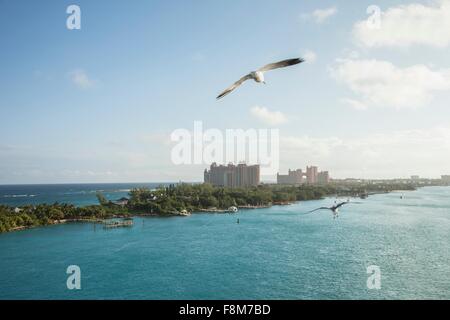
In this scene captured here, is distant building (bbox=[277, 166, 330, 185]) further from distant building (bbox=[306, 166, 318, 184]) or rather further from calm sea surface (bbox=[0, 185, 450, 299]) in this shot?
calm sea surface (bbox=[0, 185, 450, 299])

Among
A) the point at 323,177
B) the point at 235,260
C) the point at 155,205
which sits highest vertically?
the point at 323,177

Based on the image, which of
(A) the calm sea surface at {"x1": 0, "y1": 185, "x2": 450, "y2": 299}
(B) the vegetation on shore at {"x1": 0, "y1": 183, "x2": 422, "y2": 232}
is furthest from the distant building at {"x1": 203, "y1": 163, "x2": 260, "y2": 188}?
(A) the calm sea surface at {"x1": 0, "y1": 185, "x2": 450, "y2": 299}

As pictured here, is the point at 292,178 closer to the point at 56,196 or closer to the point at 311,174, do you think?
the point at 311,174

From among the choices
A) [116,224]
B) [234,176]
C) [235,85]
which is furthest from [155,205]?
[235,85]

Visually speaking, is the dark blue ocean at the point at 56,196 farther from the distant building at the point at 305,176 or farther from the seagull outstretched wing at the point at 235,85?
the seagull outstretched wing at the point at 235,85
